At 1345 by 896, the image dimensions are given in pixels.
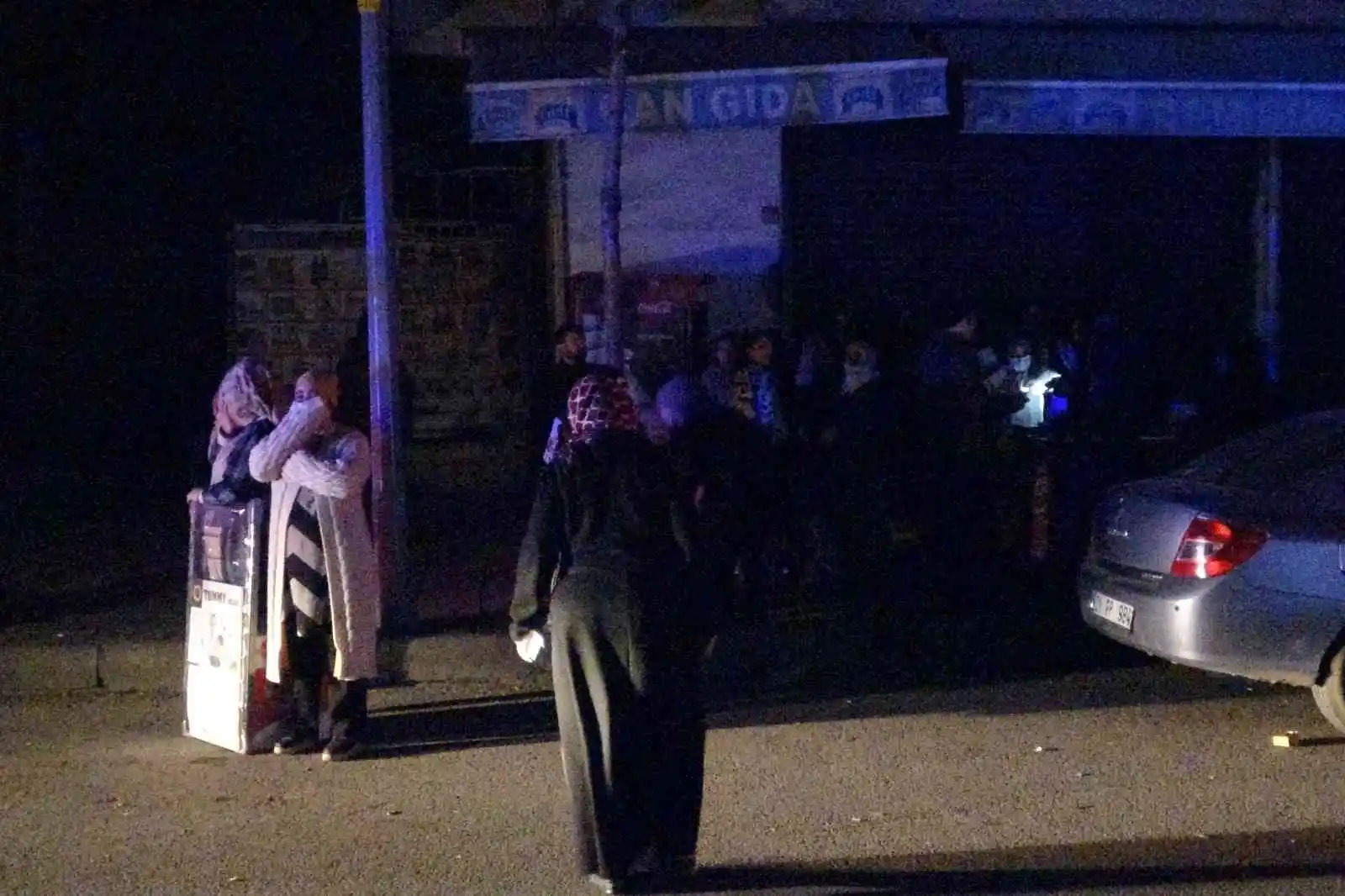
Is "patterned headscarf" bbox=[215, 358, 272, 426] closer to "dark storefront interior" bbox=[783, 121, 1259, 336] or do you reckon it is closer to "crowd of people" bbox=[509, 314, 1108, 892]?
"crowd of people" bbox=[509, 314, 1108, 892]

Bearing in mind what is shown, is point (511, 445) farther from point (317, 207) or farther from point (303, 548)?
point (303, 548)

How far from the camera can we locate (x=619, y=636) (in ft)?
19.7

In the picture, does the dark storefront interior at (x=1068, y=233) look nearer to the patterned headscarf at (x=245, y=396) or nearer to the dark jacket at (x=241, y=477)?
the patterned headscarf at (x=245, y=396)

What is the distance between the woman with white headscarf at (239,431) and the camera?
8312 mm

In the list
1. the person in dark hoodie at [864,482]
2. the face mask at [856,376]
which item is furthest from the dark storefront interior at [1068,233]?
the person in dark hoodie at [864,482]

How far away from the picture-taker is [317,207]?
48.0 feet

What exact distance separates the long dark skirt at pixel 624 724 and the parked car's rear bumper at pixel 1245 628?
2.86 m

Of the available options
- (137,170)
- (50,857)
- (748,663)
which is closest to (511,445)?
(137,170)

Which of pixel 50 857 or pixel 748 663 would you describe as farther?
pixel 748 663

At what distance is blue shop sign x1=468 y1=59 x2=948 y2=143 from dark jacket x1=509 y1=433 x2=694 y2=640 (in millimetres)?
6781

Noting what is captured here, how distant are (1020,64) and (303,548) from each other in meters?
7.84

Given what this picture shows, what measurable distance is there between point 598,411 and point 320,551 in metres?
2.35

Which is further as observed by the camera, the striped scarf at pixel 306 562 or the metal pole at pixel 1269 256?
the metal pole at pixel 1269 256

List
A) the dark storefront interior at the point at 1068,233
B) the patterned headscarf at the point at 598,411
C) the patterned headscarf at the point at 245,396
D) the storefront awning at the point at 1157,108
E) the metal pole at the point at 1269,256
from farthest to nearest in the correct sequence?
the metal pole at the point at 1269,256 → the dark storefront interior at the point at 1068,233 → the storefront awning at the point at 1157,108 → the patterned headscarf at the point at 245,396 → the patterned headscarf at the point at 598,411
